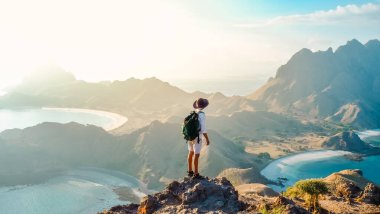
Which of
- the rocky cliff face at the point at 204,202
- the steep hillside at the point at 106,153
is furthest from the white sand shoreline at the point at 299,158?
the rocky cliff face at the point at 204,202

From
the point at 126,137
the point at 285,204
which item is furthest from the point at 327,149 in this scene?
the point at 285,204

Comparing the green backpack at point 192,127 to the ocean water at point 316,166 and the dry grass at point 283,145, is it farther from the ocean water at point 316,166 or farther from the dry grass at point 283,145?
the dry grass at point 283,145

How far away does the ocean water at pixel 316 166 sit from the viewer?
411 feet

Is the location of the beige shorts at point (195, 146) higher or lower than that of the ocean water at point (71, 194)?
higher

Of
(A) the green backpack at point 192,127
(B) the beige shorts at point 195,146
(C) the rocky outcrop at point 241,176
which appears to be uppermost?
(A) the green backpack at point 192,127

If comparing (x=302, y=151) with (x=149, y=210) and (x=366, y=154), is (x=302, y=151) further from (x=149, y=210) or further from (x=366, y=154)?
(x=149, y=210)

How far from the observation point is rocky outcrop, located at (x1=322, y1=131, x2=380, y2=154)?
16450 cm

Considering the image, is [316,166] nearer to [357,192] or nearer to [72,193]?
[72,193]

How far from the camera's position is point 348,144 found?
166 meters

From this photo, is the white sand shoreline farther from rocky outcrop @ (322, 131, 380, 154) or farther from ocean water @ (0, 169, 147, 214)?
ocean water @ (0, 169, 147, 214)

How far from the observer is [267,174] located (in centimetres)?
12325

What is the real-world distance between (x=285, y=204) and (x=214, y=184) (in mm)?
3286

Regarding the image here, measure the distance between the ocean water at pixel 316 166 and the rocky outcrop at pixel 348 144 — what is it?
16.4 ft

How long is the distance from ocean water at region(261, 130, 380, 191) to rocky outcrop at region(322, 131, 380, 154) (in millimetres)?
4994
